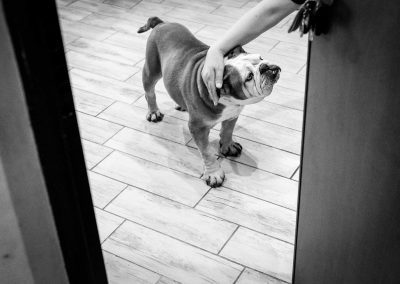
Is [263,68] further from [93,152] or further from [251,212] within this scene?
[93,152]

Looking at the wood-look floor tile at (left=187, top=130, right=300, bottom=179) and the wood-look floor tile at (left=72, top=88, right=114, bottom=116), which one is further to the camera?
the wood-look floor tile at (left=72, top=88, right=114, bottom=116)

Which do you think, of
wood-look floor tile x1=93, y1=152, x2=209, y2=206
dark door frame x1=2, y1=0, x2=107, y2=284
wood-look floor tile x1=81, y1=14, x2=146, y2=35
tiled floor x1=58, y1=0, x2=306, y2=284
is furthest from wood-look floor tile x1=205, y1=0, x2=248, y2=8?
dark door frame x1=2, y1=0, x2=107, y2=284

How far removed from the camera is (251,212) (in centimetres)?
210

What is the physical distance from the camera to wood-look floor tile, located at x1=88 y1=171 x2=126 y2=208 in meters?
2.18

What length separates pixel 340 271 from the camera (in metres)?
1.36

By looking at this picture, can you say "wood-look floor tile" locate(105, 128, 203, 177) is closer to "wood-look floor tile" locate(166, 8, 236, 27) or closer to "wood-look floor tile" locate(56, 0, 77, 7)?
"wood-look floor tile" locate(166, 8, 236, 27)

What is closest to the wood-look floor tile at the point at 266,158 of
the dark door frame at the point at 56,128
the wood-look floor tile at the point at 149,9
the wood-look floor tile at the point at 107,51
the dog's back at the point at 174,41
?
the dog's back at the point at 174,41

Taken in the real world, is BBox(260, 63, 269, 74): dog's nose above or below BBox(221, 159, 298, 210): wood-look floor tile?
above

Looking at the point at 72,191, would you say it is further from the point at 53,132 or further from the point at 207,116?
the point at 207,116

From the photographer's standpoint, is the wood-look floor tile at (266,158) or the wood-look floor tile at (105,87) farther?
the wood-look floor tile at (105,87)

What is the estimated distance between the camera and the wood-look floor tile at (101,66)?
119 inches

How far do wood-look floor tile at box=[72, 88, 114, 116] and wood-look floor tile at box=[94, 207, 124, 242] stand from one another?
75 cm

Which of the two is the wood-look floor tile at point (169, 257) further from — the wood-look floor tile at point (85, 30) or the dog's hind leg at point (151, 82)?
the wood-look floor tile at point (85, 30)

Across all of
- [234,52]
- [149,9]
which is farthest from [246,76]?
[149,9]
